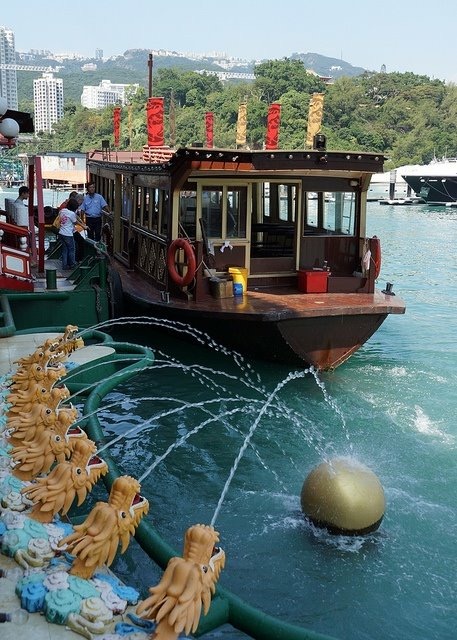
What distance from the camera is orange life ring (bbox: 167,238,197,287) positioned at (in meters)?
10.6

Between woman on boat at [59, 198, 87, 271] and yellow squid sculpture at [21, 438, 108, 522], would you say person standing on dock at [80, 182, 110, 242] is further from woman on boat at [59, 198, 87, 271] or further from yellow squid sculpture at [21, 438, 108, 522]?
yellow squid sculpture at [21, 438, 108, 522]

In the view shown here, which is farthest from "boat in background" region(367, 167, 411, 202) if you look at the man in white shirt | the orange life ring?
the orange life ring

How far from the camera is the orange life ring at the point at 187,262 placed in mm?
10578

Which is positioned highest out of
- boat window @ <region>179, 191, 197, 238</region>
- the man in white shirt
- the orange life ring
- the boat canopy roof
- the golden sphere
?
the boat canopy roof

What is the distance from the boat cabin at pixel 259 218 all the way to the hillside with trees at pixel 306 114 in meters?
71.8

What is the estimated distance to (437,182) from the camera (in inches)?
2442

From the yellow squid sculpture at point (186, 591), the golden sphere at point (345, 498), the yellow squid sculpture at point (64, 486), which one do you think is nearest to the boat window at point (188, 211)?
the golden sphere at point (345, 498)

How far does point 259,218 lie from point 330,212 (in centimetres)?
164

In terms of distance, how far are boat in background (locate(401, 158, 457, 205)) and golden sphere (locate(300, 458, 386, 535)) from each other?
58.1 m

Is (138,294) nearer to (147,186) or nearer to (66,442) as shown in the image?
(147,186)

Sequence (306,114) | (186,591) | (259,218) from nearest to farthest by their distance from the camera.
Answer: (186,591) → (259,218) → (306,114)

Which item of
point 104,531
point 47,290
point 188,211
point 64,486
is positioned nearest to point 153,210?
point 188,211

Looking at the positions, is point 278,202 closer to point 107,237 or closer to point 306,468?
point 306,468

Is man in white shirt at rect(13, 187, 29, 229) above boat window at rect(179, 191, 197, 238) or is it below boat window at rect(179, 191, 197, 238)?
below
